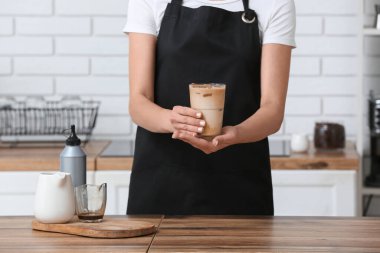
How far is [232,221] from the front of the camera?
2.37 m

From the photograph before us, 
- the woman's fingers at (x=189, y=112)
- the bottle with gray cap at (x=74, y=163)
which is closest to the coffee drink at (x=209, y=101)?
the woman's fingers at (x=189, y=112)

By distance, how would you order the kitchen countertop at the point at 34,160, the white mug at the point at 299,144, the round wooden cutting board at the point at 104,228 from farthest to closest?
1. the white mug at the point at 299,144
2. the kitchen countertop at the point at 34,160
3. the round wooden cutting board at the point at 104,228

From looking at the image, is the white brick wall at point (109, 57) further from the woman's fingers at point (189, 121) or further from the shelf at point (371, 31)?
the woman's fingers at point (189, 121)

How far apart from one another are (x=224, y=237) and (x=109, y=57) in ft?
7.46

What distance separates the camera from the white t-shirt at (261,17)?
9.07 ft

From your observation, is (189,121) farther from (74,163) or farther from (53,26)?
(53,26)

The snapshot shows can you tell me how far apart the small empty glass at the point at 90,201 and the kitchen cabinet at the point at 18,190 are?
1.34 m

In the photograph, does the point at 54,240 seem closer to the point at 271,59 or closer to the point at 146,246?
Result: the point at 146,246

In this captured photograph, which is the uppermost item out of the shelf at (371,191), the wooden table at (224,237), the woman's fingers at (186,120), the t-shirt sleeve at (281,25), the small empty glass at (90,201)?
the t-shirt sleeve at (281,25)

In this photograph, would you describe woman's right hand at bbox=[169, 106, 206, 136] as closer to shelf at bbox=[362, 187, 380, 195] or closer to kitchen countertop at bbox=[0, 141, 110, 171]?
kitchen countertop at bbox=[0, 141, 110, 171]

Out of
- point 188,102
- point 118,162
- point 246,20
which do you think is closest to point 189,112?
point 188,102

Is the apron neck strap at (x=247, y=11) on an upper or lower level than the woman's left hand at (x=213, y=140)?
upper

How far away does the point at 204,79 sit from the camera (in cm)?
283

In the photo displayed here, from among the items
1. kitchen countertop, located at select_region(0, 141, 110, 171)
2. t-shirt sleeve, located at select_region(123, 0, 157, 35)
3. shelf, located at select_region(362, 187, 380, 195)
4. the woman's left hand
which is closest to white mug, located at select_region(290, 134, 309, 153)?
shelf, located at select_region(362, 187, 380, 195)
